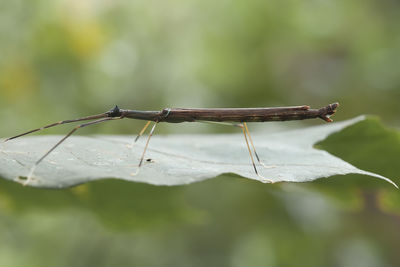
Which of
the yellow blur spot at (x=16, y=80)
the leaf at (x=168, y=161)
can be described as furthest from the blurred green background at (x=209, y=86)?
the leaf at (x=168, y=161)

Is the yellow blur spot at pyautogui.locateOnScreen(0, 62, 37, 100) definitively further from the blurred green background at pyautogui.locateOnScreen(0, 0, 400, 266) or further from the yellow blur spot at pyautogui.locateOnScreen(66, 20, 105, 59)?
the yellow blur spot at pyautogui.locateOnScreen(66, 20, 105, 59)

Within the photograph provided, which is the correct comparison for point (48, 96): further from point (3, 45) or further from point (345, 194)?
point (345, 194)

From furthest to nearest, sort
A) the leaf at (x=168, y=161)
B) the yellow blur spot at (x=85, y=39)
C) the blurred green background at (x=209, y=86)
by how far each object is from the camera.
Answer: the yellow blur spot at (x=85, y=39)
the blurred green background at (x=209, y=86)
the leaf at (x=168, y=161)

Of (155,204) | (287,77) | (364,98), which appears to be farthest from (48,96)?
(364,98)

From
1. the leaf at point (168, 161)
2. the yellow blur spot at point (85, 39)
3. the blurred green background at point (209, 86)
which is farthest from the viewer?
the yellow blur spot at point (85, 39)

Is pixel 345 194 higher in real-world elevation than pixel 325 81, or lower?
lower

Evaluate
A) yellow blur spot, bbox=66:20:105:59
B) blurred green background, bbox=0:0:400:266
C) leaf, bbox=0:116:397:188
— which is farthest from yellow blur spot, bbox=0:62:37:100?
leaf, bbox=0:116:397:188

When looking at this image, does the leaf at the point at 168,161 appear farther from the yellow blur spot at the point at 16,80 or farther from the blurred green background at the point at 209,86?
the yellow blur spot at the point at 16,80
